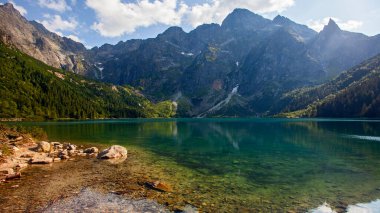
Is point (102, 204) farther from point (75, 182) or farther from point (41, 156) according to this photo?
point (41, 156)

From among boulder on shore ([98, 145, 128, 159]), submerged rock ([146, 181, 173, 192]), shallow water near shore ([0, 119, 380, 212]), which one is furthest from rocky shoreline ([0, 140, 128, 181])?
submerged rock ([146, 181, 173, 192])

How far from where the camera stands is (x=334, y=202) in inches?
1000

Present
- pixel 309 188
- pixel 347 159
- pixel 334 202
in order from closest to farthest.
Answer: pixel 334 202, pixel 309 188, pixel 347 159

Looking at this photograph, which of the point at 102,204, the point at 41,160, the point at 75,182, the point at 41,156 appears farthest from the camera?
the point at 41,156

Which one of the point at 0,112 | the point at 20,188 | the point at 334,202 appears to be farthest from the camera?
the point at 0,112

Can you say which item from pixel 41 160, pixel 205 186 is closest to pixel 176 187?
pixel 205 186

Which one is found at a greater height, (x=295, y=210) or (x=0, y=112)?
(x=0, y=112)

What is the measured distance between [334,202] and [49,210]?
23.3 m

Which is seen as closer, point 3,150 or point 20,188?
point 20,188

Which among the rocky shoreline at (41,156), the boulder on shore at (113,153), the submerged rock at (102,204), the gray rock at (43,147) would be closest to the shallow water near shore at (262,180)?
the submerged rock at (102,204)

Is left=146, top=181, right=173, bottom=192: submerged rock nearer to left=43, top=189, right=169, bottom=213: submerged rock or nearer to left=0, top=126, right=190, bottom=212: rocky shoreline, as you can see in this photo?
left=0, top=126, right=190, bottom=212: rocky shoreline

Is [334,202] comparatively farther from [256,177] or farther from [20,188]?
[20,188]

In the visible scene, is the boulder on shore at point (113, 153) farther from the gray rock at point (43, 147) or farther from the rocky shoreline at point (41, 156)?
the gray rock at point (43, 147)

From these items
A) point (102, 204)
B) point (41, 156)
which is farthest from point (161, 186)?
point (41, 156)
